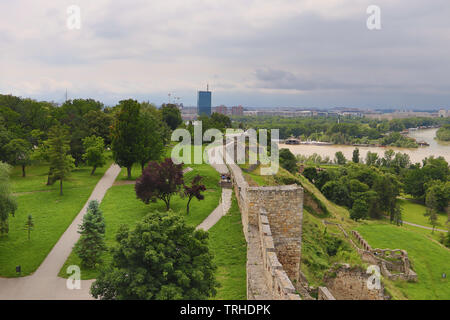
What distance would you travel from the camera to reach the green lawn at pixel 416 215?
157 feet

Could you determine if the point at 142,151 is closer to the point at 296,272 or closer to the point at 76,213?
the point at 76,213

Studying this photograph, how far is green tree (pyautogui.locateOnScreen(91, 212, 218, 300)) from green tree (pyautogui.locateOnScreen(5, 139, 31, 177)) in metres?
23.7

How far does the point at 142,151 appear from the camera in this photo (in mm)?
31297

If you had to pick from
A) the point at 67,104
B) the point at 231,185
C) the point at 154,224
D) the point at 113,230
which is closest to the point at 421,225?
the point at 231,185

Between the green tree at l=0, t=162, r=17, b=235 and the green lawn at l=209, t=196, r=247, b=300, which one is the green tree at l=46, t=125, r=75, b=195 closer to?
the green tree at l=0, t=162, r=17, b=235

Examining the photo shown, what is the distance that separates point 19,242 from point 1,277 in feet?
11.3

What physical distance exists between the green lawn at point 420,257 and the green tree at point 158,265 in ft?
56.6

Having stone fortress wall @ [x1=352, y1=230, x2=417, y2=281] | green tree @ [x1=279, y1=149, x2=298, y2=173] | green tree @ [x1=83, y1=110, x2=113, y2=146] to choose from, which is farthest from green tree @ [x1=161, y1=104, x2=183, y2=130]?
stone fortress wall @ [x1=352, y1=230, x2=417, y2=281]

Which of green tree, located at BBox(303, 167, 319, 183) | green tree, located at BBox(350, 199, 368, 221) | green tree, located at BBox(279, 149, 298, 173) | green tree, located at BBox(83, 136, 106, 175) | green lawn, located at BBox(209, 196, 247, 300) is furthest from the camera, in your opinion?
green tree, located at BBox(303, 167, 319, 183)

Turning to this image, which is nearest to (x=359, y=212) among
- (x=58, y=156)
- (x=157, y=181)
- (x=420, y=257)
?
(x=420, y=257)

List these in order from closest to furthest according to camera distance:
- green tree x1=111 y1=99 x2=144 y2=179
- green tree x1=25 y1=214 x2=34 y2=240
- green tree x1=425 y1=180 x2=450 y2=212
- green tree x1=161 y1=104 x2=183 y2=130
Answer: green tree x1=25 y1=214 x2=34 y2=240 < green tree x1=111 y1=99 x2=144 y2=179 < green tree x1=425 y1=180 x2=450 y2=212 < green tree x1=161 y1=104 x2=183 y2=130

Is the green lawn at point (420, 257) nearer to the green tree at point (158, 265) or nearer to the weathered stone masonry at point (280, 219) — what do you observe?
the weathered stone masonry at point (280, 219)

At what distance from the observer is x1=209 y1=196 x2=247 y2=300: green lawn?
1227cm

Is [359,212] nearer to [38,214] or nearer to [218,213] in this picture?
[218,213]
